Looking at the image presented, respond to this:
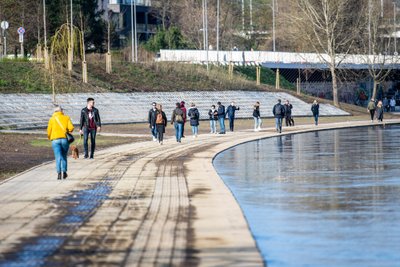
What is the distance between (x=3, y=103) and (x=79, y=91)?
8498 mm

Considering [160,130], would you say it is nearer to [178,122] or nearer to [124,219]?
[178,122]

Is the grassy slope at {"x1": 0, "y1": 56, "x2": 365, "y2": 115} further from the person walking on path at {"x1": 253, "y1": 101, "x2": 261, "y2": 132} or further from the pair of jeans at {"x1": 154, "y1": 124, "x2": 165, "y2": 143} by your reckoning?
the pair of jeans at {"x1": 154, "y1": 124, "x2": 165, "y2": 143}

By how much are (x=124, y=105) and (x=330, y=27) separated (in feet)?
80.2

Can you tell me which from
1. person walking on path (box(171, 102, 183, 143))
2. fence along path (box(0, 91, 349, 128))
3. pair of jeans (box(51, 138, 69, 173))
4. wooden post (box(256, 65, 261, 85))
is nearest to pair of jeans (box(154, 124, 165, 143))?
person walking on path (box(171, 102, 183, 143))

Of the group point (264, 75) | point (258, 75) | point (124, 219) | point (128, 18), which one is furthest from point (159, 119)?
point (128, 18)

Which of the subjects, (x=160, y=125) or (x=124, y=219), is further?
(x=160, y=125)

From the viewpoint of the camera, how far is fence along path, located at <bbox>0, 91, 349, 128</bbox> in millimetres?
60719

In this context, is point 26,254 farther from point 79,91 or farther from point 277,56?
point 277,56

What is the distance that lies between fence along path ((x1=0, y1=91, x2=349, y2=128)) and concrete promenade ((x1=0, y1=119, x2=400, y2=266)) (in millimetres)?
30758

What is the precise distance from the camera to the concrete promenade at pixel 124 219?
514 inches

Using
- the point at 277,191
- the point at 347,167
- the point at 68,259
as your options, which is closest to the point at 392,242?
the point at 68,259

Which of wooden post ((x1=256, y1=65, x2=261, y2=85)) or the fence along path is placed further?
wooden post ((x1=256, y1=65, x2=261, y2=85))

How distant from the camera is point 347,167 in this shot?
2848 centimetres

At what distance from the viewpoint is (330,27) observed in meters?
87.0
